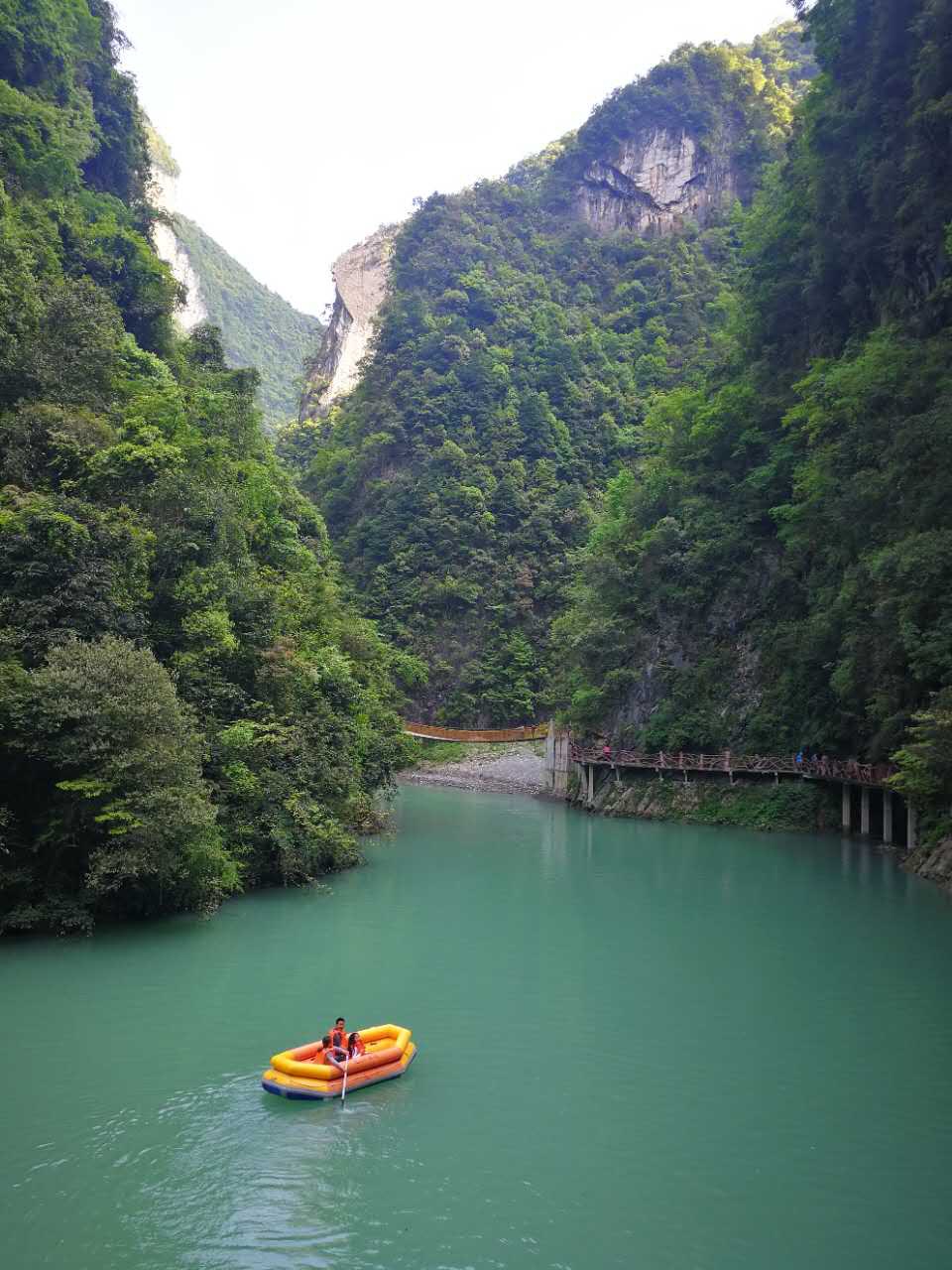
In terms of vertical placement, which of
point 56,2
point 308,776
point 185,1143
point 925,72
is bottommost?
point 185,1143

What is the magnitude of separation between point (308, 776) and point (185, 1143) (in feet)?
41.1

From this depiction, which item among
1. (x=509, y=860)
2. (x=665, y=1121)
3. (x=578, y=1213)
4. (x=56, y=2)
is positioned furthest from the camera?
(x=56, y=2)

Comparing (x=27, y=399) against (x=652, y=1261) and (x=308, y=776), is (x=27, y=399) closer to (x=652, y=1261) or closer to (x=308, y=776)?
(x=308, y=776)

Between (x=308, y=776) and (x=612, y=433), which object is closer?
(x=308, y=776)

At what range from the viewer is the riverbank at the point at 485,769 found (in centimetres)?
4975

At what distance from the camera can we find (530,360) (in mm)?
74938

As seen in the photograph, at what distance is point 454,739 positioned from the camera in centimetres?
5784

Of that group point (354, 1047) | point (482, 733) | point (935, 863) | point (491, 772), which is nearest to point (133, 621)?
point (354, 1047)

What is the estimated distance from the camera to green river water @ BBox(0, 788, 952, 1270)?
8.38 metres

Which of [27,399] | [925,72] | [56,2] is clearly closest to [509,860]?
[27,399]

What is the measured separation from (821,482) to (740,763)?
10729 millimetres

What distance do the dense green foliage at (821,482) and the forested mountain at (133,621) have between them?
1248 cm

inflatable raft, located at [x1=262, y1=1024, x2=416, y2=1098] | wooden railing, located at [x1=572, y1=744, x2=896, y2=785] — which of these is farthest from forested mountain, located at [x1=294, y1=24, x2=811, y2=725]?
inflatable raft, located at [x1=262, y1=1024, x2=416, y2=1098]

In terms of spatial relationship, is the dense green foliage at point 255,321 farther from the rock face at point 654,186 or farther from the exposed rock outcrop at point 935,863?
the exposed rock outcrop at point 935,863
